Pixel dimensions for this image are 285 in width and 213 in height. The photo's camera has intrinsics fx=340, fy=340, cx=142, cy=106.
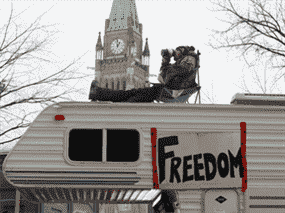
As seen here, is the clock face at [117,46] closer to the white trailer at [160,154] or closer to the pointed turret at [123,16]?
the pointed turret at [123,16]

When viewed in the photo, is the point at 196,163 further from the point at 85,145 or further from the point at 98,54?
the point at 98,54

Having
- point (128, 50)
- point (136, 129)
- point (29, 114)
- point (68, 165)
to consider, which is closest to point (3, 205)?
point (29, 114)

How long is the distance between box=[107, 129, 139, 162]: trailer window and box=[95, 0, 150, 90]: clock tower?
228 feet

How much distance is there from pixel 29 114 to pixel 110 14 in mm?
72981

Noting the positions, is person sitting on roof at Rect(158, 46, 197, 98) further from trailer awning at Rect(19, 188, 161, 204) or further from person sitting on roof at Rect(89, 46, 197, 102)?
trailer awning at Rect(19, 188, 161, 204)

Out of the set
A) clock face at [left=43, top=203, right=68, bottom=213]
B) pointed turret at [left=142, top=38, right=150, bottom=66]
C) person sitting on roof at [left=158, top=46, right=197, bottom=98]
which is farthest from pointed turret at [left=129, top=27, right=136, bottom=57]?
person sitting on roof at [left=158, top=46, right=197, bottom=98]

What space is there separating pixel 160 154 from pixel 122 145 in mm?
673

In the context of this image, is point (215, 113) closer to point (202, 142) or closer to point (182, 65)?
point (202, 142)

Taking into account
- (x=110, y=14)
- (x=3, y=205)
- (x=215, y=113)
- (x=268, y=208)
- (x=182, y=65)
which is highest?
(x=110, y=14)

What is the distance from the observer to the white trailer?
5.73 m

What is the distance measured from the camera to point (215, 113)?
6.08 meters

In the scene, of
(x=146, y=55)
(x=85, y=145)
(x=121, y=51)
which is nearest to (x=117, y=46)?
(x=121, y=51)

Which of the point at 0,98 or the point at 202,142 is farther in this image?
the point at 0,98

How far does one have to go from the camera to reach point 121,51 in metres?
78.5
